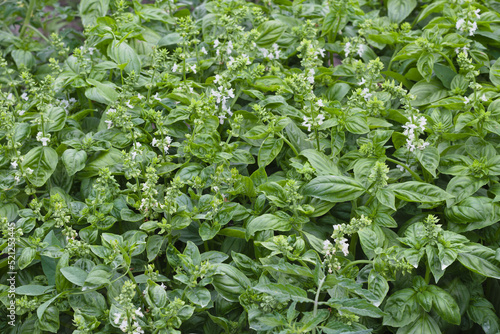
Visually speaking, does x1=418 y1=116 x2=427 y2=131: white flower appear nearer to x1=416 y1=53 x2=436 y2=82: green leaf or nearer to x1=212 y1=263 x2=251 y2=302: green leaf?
x1=416 y1=53 x2=436 y2=82: green leaf

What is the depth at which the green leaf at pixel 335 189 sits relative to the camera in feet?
6.22

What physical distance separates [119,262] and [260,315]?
0.53 meters

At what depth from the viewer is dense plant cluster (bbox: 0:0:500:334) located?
5.70 feet

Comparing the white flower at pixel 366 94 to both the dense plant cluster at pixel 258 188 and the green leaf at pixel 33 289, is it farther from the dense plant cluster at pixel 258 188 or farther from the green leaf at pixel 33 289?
the green leaf at pixel 33 289

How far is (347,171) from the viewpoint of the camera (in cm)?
221

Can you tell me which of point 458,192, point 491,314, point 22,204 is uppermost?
point 458,192

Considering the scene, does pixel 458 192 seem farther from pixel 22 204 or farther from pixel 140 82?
pixel 22 204

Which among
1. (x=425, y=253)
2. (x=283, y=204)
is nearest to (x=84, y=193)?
(x=283, y=204)

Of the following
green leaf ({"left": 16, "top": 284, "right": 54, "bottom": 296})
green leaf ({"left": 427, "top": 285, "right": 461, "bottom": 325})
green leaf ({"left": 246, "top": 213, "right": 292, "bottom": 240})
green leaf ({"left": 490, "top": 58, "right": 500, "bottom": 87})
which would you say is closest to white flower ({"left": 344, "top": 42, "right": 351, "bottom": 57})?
green leaf ({"left": 490, "top": 58, "right": 500, "bottom": 87})

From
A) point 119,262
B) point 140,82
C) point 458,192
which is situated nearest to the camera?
point 119,262

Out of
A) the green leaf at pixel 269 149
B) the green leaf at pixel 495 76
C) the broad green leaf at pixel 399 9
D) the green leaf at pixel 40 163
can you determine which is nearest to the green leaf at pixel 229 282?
the green leaf at pixel 269 149

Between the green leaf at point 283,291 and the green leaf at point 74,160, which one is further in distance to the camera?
the green leaf at point 74,160

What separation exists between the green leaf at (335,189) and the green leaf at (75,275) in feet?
2.94

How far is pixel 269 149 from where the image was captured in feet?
6.98
